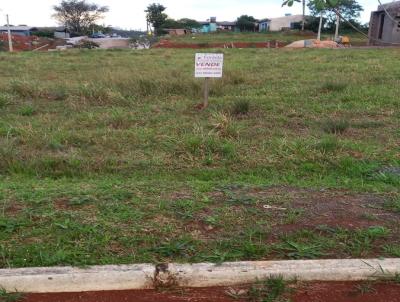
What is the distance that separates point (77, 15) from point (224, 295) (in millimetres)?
81975

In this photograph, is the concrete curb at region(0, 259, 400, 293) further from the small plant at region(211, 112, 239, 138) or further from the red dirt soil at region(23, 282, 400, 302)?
the small plant at region(211, 112, 239, 138)

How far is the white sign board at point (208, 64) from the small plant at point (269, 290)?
547 cm

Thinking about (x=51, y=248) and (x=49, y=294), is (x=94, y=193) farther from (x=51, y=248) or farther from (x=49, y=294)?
(x=49, y=294)

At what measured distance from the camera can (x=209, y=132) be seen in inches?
245

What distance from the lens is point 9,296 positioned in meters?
2.66

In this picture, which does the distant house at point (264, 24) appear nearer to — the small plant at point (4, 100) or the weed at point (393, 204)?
the small plant at point (4, 100)

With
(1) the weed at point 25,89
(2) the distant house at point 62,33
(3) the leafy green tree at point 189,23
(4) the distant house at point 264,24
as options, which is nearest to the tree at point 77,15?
(2) the distant house at point 62,33

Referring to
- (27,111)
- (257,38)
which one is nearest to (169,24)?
(257,38)

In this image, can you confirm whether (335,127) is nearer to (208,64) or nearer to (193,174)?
(208,64)

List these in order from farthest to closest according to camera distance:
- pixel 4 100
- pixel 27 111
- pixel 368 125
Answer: pixel 4 100
pixel 27 111
pixel 368 125

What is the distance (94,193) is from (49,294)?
144cm

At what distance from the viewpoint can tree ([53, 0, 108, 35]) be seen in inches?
3027

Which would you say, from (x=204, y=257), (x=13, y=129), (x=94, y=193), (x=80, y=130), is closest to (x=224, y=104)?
(x=80, y=130)

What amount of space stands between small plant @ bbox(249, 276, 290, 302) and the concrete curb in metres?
0.05
